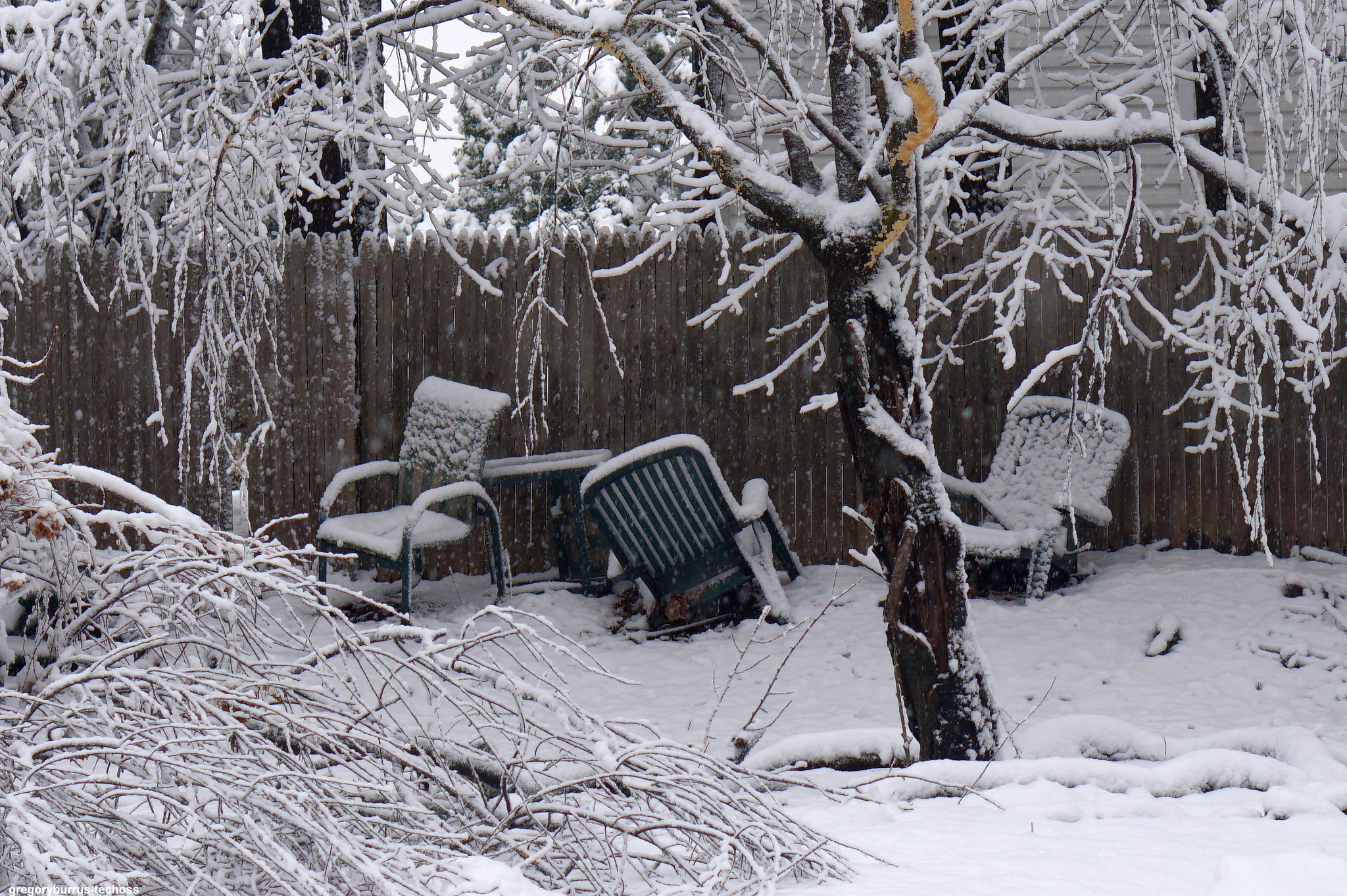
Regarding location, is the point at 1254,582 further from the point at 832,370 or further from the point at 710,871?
the point at 710,871

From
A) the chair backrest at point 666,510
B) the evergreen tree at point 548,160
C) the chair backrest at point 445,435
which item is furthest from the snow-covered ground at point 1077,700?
the evergreen tree at point 548,160

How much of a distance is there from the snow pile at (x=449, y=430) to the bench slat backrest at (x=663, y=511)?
717 mm

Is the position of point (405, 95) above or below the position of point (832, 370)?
above

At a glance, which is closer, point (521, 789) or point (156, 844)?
point (156, 844)

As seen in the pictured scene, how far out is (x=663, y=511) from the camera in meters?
4.89

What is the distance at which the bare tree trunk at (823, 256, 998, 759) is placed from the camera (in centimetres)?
300

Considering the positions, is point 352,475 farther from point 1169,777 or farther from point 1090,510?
point 1169,777

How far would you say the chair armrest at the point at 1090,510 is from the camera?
16.0 feet

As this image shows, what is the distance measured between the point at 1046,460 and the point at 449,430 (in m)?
2.93

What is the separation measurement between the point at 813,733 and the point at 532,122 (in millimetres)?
5557

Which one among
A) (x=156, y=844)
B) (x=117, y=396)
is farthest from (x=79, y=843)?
(x=117, y=396)

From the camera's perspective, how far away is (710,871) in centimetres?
161

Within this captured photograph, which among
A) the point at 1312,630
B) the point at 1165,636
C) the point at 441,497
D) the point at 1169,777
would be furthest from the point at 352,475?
the point at 1312,630

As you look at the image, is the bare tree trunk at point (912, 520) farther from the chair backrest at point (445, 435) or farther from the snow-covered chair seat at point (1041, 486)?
the chair backrest at point (445, 435)
